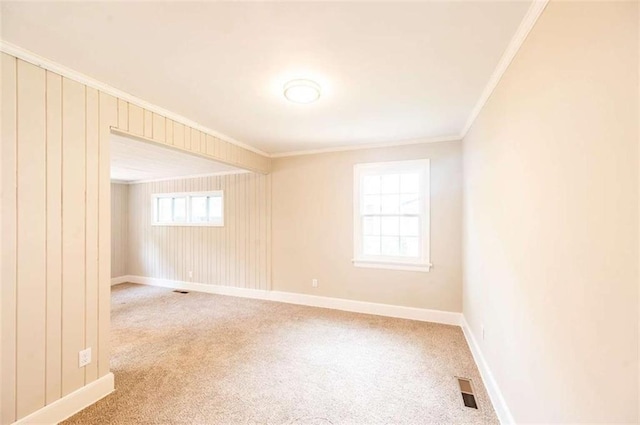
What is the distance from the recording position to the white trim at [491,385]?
1827 millimetres

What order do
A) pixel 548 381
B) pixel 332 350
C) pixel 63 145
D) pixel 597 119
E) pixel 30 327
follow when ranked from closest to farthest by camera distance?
pixel 597 119 → pixel 548 381 → pixel 30 327 → pixel 63 145 → pixel 332 350

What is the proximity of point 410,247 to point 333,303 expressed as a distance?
1478 mm

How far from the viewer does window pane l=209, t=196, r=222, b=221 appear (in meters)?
5.41

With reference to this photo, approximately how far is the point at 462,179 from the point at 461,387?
241cm

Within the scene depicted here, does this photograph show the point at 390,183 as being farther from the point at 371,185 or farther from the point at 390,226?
the point at 390,226

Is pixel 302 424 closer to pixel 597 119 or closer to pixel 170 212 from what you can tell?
pixel 597 119

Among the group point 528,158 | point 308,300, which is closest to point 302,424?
point 528,158

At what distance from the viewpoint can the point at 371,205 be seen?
4102 mm

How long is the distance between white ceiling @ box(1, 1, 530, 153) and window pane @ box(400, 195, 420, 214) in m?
1.40

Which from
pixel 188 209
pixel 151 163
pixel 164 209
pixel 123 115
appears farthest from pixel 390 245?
pixel 164 209

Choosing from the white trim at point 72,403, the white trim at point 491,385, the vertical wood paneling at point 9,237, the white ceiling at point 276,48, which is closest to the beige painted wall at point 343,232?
the white trim at point 491,385

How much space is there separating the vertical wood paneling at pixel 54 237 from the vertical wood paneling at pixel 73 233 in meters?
0.02

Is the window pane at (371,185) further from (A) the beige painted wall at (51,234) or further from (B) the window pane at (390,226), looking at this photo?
(A) the beige painted wall at (51,234)

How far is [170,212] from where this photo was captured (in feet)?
19.6
